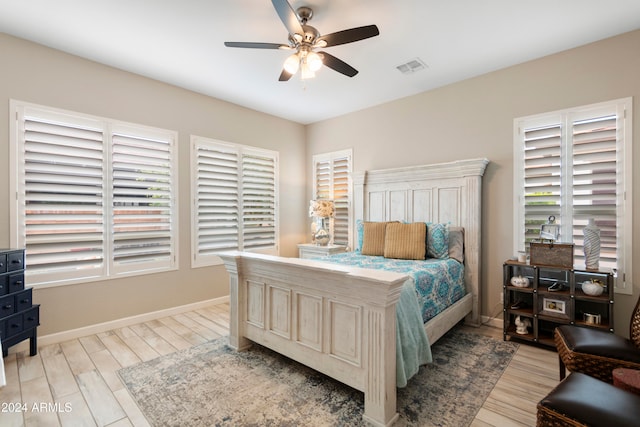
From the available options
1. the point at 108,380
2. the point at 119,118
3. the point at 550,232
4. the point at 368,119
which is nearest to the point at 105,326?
the point at 108,380

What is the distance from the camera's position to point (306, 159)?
215 inches

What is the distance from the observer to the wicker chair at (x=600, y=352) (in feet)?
Answer: 5.79

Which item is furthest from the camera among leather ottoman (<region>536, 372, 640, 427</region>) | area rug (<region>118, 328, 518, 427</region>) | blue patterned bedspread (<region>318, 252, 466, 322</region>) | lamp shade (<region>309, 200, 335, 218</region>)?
lamp shade (<region>309, 200, 335, 218</region>)

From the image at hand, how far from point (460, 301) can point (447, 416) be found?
4.77 feet

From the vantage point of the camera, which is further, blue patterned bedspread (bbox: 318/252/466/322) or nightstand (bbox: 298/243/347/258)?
nightstand (bbox: 298/243/347/258)

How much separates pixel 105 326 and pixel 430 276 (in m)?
3.42

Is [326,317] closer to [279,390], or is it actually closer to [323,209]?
[279,390]

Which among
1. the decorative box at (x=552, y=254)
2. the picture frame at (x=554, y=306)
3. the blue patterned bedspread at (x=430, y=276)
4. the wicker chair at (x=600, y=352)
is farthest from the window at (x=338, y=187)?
→ the wicker chair at (x=600, y=352)

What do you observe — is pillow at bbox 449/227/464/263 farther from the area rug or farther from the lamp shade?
the lamp shade

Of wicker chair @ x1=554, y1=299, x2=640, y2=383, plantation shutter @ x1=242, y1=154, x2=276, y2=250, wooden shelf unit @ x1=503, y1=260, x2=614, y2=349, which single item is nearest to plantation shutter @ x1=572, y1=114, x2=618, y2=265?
wooden shelf unit @ x1=503, y1=260, x2=614, y2=349

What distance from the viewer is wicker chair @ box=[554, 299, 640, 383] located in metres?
1.76

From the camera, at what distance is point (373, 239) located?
3.66 metres

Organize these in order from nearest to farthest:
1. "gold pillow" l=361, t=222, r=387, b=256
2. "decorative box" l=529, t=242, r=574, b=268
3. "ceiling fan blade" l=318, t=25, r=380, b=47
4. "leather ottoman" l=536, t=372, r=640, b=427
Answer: "leather ottoman" l=536, t=372, r=640, b=427
"ceiling fan blade" l=318, t=25, r=380, b=47
"decorative box" l=529, t=242, r=574, b=268
"gold pillow" l=361, t=222, r=387, b=256

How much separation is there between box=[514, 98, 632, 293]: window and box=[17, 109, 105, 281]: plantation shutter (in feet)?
14.8
